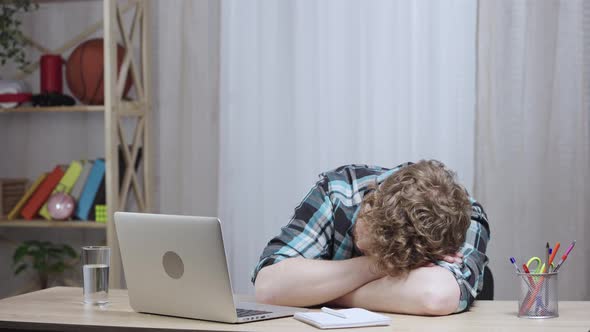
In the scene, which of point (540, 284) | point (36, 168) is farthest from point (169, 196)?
point (540, 284)

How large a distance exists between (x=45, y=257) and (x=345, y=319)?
2481 millimetres

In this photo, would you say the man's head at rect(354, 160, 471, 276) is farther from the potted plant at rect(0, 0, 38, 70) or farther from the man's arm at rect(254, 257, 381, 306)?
the potted plant at rect(0, 0, 38, 70)

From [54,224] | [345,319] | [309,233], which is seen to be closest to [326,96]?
[54,224]

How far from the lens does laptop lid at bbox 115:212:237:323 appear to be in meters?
1.70

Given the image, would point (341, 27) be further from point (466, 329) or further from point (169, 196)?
point (466, 329)

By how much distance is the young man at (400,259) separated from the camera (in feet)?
6.03

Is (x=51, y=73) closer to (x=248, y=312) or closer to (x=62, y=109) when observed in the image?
(x=62, y=109)

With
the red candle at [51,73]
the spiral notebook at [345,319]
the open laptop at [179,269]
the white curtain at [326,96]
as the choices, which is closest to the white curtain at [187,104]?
the white curtain at [326,96]

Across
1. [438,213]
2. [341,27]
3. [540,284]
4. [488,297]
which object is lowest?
[488,297]

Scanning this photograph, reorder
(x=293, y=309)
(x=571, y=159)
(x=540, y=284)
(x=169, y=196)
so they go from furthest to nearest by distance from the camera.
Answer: (x=169, y=196), (x=571, y=159), (x=293, y=309), (x=540, y=284)

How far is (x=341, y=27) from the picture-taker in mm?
3621

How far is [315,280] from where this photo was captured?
6.28 feet

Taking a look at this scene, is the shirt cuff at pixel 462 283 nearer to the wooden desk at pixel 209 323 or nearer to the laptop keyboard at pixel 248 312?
the wooden desk at pixel 209 323

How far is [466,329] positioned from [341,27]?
2158 millimetres
